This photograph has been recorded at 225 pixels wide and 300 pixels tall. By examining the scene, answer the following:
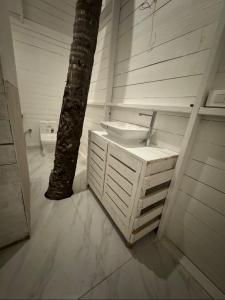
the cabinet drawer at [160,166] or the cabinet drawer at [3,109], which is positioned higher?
the cabinet drawer at [3,109]

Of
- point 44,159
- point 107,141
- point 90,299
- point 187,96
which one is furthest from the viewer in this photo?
point 44,159

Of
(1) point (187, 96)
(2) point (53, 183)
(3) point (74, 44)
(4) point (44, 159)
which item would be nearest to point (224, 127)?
(1) point (187, 96)

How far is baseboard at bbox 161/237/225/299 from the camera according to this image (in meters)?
0.97

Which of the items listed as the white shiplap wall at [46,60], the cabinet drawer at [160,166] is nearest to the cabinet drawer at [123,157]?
the cabinet drawer at [160,166]

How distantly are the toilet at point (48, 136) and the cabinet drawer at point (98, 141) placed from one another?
1444 mm

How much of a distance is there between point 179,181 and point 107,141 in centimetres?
74

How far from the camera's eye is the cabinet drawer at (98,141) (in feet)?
4.58

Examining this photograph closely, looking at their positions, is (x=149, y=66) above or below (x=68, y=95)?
above

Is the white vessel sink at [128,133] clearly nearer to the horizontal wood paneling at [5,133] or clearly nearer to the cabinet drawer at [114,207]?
the cabinet drawer at [114,207]

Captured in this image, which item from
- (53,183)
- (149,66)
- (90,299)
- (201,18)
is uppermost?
(201,18)

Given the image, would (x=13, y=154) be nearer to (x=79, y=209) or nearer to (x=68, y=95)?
(x=68, y=95)

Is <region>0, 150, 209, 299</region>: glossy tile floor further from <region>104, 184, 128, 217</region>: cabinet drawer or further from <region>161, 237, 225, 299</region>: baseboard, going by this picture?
<region>104, 184, 128, 217</region>: cabinet drawer

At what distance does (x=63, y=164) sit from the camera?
1.62m

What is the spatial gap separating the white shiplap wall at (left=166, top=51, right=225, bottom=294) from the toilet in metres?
2.49
